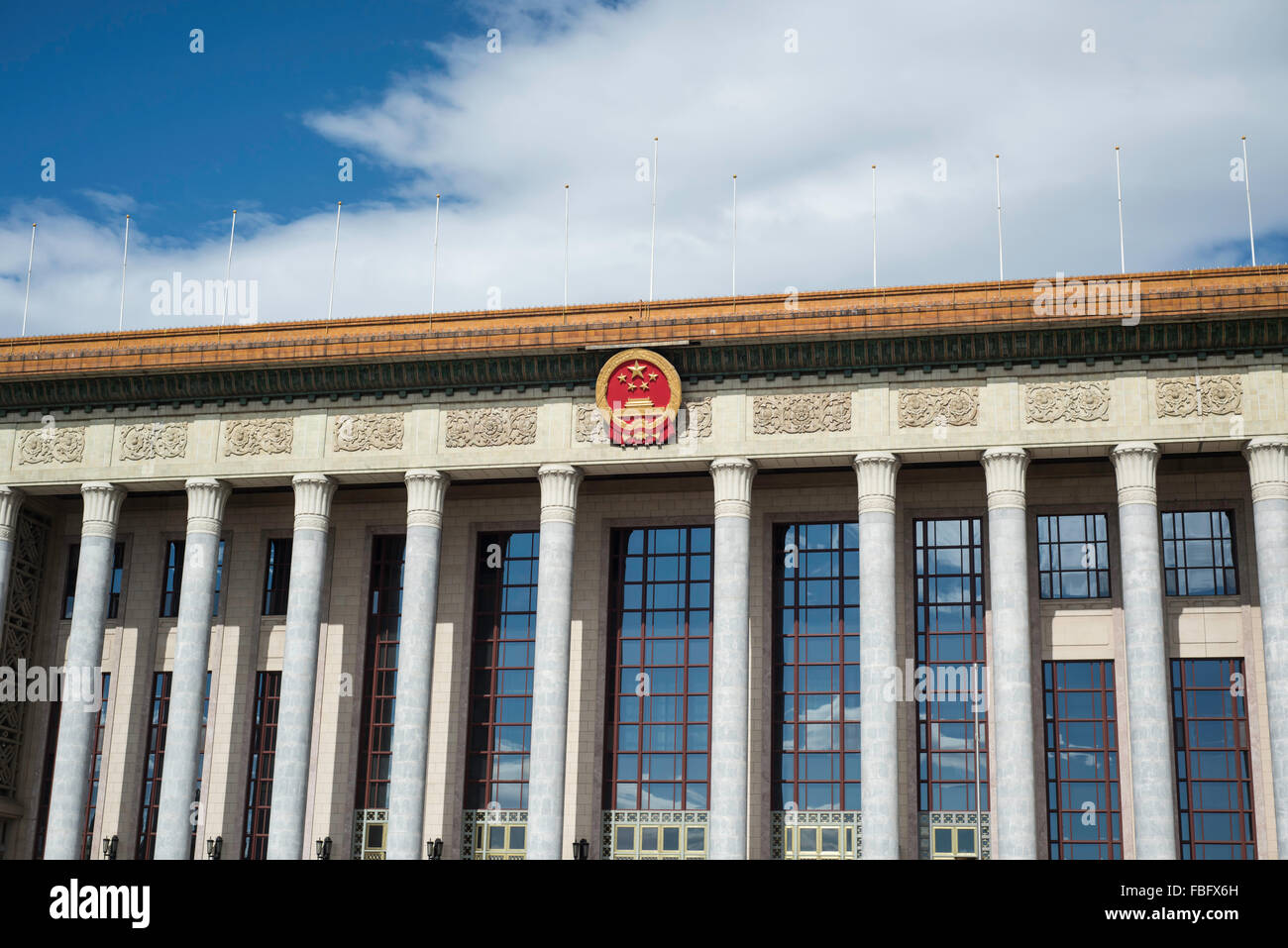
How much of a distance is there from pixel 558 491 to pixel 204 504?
999cm

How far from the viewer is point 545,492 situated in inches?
1479

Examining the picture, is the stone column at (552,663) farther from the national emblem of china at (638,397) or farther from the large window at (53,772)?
the large window at (53,772)

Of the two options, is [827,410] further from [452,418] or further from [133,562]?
[133,562]

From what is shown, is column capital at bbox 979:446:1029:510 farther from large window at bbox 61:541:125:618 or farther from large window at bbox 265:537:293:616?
large window at bbox 61:541:125:618


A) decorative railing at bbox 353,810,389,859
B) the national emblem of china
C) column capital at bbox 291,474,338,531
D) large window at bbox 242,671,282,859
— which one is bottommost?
decorative railing at bbox 353,810,389,859

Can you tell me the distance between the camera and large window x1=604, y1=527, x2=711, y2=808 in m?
38.5

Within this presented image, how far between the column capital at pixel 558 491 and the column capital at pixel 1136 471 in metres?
13.6

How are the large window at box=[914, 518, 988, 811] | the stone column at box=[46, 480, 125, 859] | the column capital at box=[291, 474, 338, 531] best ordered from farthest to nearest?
the column capital at box=[291, 474, 338, 531] < the stone column at box=[46, 480, 125, 859] < the large window at box=[914, 518, 988, 811]

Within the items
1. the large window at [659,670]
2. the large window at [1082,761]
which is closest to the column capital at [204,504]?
the large window at [659,670]

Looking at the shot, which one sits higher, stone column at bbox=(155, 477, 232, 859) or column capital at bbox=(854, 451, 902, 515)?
column capital at bbox=(854, 451, 902, 515)

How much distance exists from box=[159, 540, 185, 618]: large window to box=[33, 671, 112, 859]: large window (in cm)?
251

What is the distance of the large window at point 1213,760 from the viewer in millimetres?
34906

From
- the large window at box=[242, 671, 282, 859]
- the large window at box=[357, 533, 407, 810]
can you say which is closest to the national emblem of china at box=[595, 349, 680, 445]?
the large window at box=[357, 533, 407, 810]

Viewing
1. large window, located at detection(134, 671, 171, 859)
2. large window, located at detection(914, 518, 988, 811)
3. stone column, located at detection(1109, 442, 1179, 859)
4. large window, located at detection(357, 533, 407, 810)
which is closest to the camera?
stone column, located at detection(1109, 442, 1179, 859)
